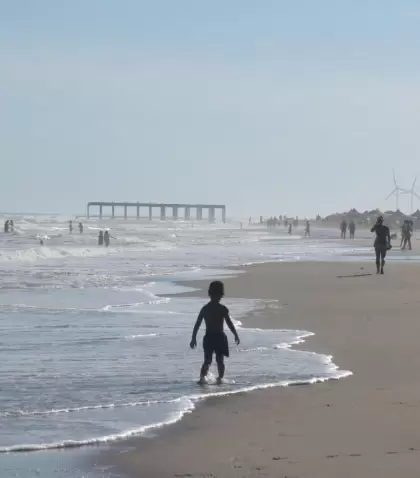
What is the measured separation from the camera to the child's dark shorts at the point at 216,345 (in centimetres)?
985

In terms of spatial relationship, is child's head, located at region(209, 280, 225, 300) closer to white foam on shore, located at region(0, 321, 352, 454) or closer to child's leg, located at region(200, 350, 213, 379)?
child's leg, located at region(200, 350, 213, 379)

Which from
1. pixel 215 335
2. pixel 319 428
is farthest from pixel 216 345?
pixel 319 428

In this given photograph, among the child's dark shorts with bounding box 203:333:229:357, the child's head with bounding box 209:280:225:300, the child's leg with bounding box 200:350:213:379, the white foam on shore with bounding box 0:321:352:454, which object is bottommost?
the white foam on shore with bounding box 0:321:352:454

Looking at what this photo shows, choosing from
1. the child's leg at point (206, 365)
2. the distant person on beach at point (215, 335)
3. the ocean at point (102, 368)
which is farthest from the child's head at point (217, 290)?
the ocean at point (102, 368)

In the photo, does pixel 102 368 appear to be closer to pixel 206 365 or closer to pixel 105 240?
pixel 206 365

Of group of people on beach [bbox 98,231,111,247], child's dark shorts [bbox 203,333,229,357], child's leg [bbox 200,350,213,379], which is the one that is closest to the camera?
child's leg [bbox 200,350,213,379]

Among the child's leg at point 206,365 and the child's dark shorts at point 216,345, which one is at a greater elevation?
the child's dark shorts at point 216,345

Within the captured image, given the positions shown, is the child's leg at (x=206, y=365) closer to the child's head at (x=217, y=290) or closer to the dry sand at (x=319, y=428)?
the child's head at (x=217, y=290)

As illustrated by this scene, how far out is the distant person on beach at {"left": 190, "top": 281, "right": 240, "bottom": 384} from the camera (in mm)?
9742

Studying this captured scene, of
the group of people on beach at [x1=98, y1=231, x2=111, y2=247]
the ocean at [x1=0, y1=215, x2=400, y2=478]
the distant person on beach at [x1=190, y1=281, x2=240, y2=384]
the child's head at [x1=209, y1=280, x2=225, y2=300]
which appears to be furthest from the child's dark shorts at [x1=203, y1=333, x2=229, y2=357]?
the group of people on beach at [x1=98, y1=231, x2=111, y2=247]

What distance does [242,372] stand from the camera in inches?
407

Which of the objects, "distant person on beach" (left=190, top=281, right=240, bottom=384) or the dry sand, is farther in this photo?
"distant person on beach" (left=190, top=281, right=240, bottom=384)

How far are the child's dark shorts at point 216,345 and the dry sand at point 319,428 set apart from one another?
84cm

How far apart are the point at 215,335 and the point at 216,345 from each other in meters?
0.10
